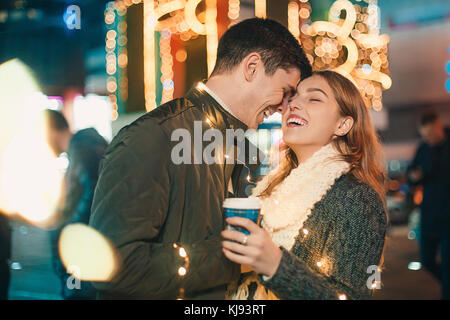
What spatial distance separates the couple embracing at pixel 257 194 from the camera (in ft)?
5.23

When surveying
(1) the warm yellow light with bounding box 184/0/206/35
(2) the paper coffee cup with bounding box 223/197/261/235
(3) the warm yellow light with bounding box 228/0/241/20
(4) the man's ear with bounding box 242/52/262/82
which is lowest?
(2) the paper coffee cup with bounding box 223/197/261/235

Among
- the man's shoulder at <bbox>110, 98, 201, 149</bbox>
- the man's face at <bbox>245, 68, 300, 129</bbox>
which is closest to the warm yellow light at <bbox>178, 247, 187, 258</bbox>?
A: the man's shoulder at <bbox>110, 98, 201, 149</bbox>

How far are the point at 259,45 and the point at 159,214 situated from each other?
1084 mm

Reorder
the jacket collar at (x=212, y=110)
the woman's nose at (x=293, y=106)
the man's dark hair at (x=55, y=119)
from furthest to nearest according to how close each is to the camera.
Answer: the man's dark hair at (x=55, y=119) → the woman's nose at (x=293, y=106) → the jacket collar at (x=212, y=110)

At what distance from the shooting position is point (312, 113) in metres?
2.34

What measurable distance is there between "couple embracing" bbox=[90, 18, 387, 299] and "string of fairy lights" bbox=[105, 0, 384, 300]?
350 cm

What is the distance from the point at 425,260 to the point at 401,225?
6.00m

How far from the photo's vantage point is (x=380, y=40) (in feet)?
23.8

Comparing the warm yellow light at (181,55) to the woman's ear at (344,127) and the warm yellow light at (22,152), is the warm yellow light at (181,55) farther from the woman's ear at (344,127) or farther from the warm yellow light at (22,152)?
the woman's ear at (344,127)

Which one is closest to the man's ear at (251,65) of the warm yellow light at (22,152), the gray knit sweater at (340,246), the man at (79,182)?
the gray knit sweater at (340,246)

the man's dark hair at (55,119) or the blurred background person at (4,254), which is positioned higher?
the man's dark hair at (55,119)

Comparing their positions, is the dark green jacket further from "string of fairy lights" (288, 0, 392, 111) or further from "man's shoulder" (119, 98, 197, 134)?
"string of fairy lights" (288, 0, 392, 111)

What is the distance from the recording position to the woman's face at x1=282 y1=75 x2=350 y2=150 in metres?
2.35

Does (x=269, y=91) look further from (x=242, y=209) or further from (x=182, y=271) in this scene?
(x=182, y=271)
